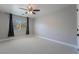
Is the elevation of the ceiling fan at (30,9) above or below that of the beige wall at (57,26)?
above

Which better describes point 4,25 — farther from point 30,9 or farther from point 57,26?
point 57,26

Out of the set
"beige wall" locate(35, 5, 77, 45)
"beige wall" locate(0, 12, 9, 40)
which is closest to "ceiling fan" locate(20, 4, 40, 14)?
"beige wall" locate(35, 5, 77, 45)

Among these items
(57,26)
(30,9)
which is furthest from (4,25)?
(57,26)

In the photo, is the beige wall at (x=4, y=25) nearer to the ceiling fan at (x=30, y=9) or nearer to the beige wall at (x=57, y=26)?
the ceiling fan at (x=30, y=9)

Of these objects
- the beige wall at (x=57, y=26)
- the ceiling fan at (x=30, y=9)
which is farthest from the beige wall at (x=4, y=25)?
the beige wall at (x=57, y=26)

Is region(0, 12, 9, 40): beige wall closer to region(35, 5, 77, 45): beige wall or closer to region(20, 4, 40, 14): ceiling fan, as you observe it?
region(20, 4, 40, 14): ceiling fan

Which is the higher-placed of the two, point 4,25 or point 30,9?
point 30,9

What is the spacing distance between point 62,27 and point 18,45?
1.05 m

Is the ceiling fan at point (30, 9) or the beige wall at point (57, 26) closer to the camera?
the ceiling fan at point (30, 9)

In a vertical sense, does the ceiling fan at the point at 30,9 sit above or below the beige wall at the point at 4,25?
above

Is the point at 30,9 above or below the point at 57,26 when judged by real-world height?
above

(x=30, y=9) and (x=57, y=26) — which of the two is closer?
(x=30, y=9)

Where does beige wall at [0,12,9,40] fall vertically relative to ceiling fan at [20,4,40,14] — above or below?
below
